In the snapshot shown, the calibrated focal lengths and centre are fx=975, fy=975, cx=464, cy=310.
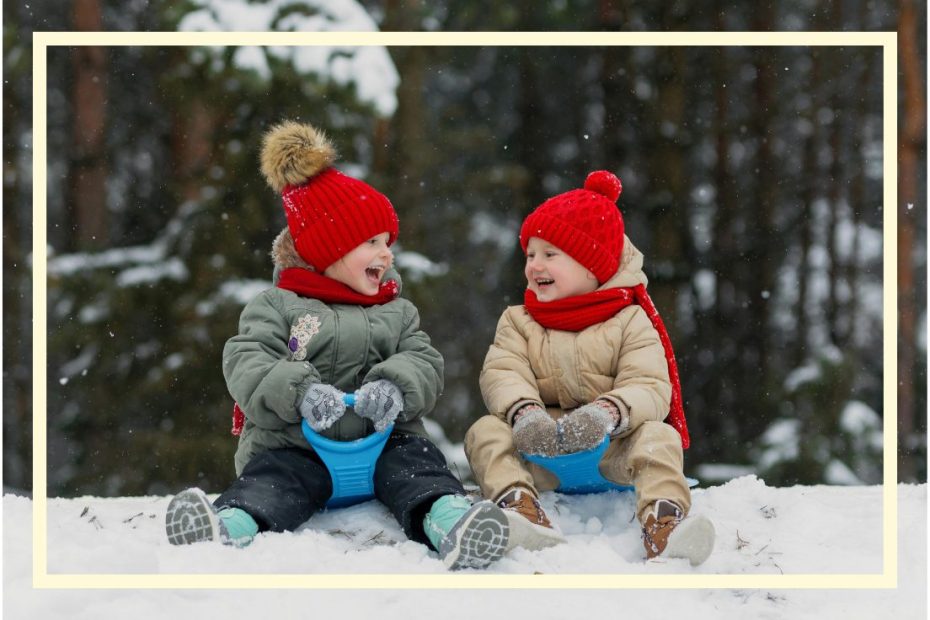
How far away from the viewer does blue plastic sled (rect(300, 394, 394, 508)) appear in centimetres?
286

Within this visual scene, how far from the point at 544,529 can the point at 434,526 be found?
0.30 m

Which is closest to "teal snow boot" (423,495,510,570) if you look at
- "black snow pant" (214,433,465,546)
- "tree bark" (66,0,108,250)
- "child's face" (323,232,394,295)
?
"black snow pant" (214,433,465,546)


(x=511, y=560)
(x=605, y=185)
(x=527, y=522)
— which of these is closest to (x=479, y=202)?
(x=605, y=185)

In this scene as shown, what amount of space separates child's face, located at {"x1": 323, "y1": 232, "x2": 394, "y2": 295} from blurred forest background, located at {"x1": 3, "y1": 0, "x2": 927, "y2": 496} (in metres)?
2.19

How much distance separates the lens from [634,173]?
723 cm

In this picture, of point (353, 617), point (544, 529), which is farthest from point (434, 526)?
point (353, 617)

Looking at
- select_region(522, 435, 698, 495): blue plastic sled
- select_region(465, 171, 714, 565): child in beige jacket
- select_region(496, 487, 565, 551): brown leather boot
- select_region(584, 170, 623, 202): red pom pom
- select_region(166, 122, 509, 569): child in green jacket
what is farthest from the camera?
select_region(584, 170, 623, 202): red pom pom

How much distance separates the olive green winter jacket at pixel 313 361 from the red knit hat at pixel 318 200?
12cm

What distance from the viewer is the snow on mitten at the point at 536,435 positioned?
110 inches

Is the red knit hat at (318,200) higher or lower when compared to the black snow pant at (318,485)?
higher

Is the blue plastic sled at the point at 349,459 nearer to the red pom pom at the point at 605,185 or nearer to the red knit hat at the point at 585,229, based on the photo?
the red knit hat at the point at 585,229

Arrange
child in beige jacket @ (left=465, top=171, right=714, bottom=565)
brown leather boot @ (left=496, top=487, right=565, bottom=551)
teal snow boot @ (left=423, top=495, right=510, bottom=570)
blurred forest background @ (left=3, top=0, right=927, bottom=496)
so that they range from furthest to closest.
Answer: blurred forest background @ (left=3, top=0, right=927, bottom=496) → child in beige jacket @ (left=465, top=171, right=714, bottom=565) → brown leather boot @ (left=496, top=487, right=565, bottom=551) → teal snow boot @ (left=423, top=495, right=510, bottom=570)

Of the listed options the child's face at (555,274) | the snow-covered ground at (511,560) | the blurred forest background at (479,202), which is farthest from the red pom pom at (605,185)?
the blurred forest background at (479,202)
